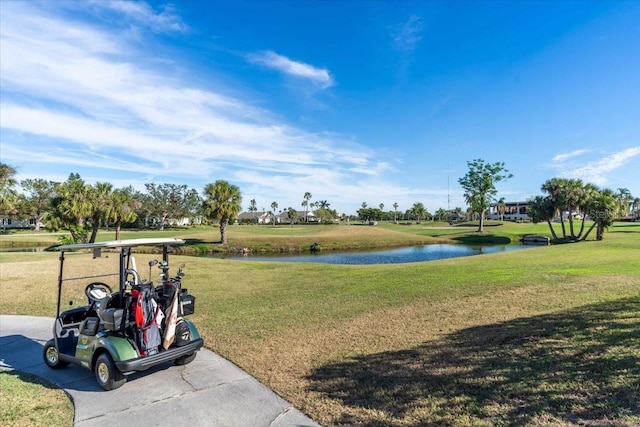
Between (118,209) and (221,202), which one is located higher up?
(221,202)

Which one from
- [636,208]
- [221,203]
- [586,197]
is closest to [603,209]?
[586,197]

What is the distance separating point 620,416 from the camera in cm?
387

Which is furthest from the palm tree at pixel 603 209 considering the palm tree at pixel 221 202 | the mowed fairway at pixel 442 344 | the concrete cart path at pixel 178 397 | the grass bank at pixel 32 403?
the grass bank at pixel 32 403

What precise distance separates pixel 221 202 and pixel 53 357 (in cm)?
3629

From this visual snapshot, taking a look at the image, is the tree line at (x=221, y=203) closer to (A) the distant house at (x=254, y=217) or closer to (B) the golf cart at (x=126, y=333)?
(B) the golf cart at (x=126, y=333)

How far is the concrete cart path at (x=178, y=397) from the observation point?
4.57 meters

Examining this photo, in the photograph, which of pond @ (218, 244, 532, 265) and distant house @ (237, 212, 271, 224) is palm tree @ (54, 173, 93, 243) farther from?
distant house @ (237, 212, 271, 224)

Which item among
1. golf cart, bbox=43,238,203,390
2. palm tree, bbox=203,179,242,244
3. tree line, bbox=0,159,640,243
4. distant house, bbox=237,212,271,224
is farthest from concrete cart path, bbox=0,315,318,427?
distant house, bbox=237,212,271,224

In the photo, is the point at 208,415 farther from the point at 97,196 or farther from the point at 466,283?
the point at 97,196

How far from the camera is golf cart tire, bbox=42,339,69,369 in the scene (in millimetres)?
6282

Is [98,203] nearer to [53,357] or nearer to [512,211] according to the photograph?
[53,357]

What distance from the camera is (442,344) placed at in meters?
6.59

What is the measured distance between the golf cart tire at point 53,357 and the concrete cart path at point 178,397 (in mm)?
97

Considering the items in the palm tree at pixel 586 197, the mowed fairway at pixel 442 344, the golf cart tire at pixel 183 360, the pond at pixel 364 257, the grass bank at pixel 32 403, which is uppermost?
the palm tree at pixel 586 197
